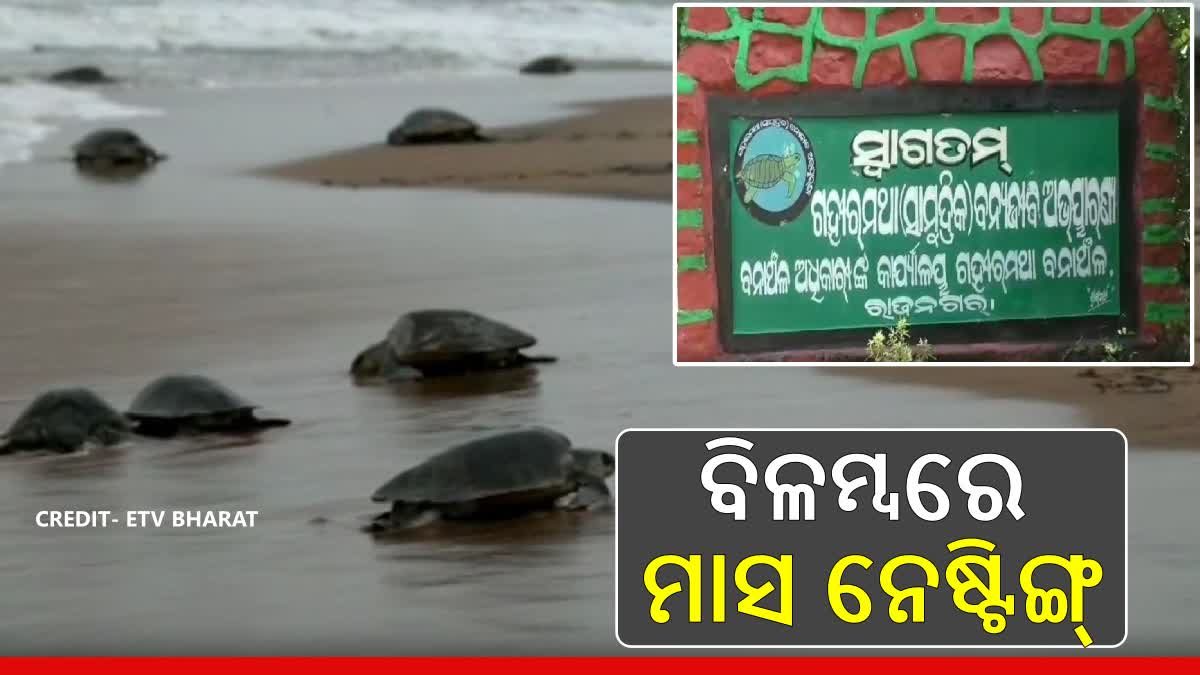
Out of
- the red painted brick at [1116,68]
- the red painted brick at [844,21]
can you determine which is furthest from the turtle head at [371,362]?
the red painted brick at [1116,68]

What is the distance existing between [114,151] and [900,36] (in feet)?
28.0

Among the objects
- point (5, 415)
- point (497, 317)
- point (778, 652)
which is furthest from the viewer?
point (497, 317)

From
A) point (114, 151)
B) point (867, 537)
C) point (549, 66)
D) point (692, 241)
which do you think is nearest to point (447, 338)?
point (692, 241)

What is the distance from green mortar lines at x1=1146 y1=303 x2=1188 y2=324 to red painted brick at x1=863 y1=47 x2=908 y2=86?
0.56 meters

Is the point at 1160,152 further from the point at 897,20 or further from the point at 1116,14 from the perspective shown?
the point at 897,20

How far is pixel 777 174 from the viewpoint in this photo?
12.0 feet

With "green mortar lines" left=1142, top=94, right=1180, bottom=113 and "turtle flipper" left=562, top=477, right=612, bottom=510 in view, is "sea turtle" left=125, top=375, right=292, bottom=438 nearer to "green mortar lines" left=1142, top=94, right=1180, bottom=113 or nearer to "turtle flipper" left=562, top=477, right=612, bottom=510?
"turtle flipper" left=562, top=477, right=612, bottom=510

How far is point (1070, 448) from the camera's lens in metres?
3.55

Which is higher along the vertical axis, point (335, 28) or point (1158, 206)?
point (335, 28)

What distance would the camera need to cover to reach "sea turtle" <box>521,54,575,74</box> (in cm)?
1797

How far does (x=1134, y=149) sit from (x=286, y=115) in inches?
424

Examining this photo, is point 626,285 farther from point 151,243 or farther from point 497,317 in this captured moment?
point 151,243

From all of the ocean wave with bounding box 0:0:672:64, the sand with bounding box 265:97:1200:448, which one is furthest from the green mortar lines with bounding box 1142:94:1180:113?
the ocean wave with bounding box 0:0:672:64

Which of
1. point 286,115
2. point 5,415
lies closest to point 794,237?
point 5,415
